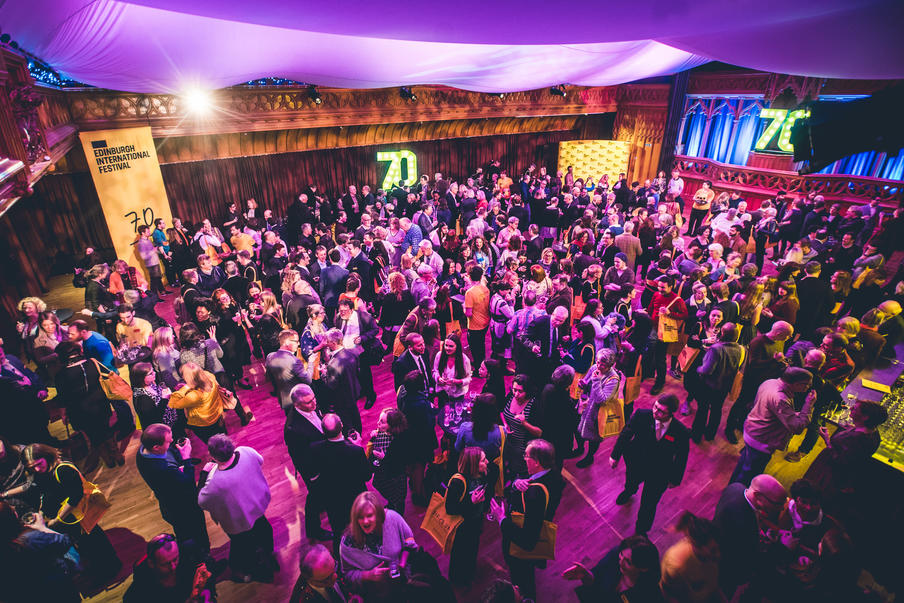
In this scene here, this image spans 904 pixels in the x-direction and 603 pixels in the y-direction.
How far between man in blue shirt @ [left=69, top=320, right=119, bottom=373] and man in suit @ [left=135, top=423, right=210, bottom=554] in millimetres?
1621

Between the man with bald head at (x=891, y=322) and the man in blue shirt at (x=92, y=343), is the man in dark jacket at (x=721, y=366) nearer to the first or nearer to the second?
the man with bald head at (x=891, y=322)

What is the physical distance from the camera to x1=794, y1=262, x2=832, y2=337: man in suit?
5453mm

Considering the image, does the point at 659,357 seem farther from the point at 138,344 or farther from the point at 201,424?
the point at 138,344

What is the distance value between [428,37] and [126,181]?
7811mm

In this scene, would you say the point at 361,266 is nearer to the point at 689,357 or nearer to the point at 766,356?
the point at 689,357

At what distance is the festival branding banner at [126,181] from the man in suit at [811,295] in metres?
10.5

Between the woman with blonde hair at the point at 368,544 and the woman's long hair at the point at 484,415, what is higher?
the woman's long hair at the point at 484,415

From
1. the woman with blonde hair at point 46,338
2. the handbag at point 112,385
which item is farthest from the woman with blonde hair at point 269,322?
the woman with blonde hair at point 46,338

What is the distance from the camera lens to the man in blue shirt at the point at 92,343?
3885 millimetres

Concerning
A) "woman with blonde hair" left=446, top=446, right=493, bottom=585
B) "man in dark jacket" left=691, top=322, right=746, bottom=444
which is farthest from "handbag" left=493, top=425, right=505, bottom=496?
"man in dark jacket" left=691, top=322, right=746, bottom=444

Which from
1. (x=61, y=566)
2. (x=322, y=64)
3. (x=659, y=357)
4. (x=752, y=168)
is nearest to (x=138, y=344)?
(x=61, y=566)

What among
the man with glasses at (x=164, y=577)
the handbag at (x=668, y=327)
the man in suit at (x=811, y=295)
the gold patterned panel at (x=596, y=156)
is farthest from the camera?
the gold patterned panel at (x=596, y=156)

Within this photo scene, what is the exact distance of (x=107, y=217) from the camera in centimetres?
751

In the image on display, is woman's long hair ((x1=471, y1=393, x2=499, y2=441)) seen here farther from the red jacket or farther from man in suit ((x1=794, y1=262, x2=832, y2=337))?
man in suit ((x1=794, y1=262, x2=832, y2=337))
